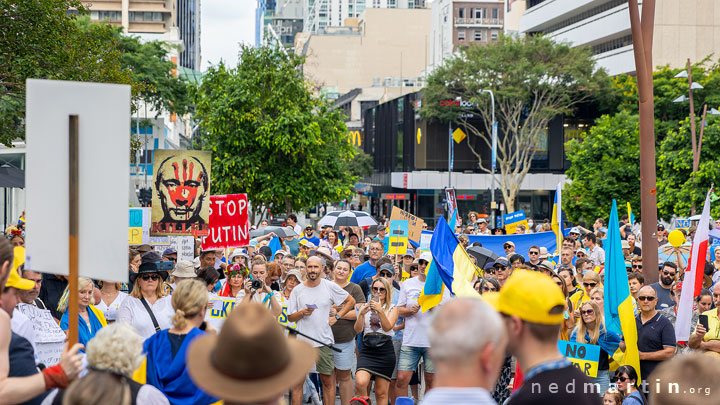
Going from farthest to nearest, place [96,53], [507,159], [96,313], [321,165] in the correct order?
[507,159] < [321,165] < [96,53] < [96,313]

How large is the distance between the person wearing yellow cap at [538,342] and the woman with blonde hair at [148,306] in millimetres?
3674

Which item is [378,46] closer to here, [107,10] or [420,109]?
[107,10]

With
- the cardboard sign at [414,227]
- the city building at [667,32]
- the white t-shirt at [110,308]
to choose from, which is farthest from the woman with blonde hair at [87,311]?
the city building at [667,32]

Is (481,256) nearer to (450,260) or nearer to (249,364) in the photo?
(450,260)

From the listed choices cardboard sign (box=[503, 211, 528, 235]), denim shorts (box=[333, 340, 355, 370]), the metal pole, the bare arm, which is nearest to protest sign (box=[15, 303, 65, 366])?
the metal pole

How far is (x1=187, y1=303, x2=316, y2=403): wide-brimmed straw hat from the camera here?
3373 millimetres

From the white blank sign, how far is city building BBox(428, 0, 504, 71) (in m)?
111

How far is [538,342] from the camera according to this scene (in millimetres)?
3717

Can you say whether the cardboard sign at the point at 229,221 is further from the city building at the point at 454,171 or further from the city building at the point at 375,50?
the city building at the point at 375,50

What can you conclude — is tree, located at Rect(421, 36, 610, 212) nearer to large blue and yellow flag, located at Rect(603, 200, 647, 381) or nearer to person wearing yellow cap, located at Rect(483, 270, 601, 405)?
large blue and yellow flag, located at Rect(603, 200, 647, 381)

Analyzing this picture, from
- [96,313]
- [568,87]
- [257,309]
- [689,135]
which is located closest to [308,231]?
[96,313]

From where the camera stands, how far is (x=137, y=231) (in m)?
14.4

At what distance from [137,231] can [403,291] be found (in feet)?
19.7

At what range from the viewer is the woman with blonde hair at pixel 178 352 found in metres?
5.18
